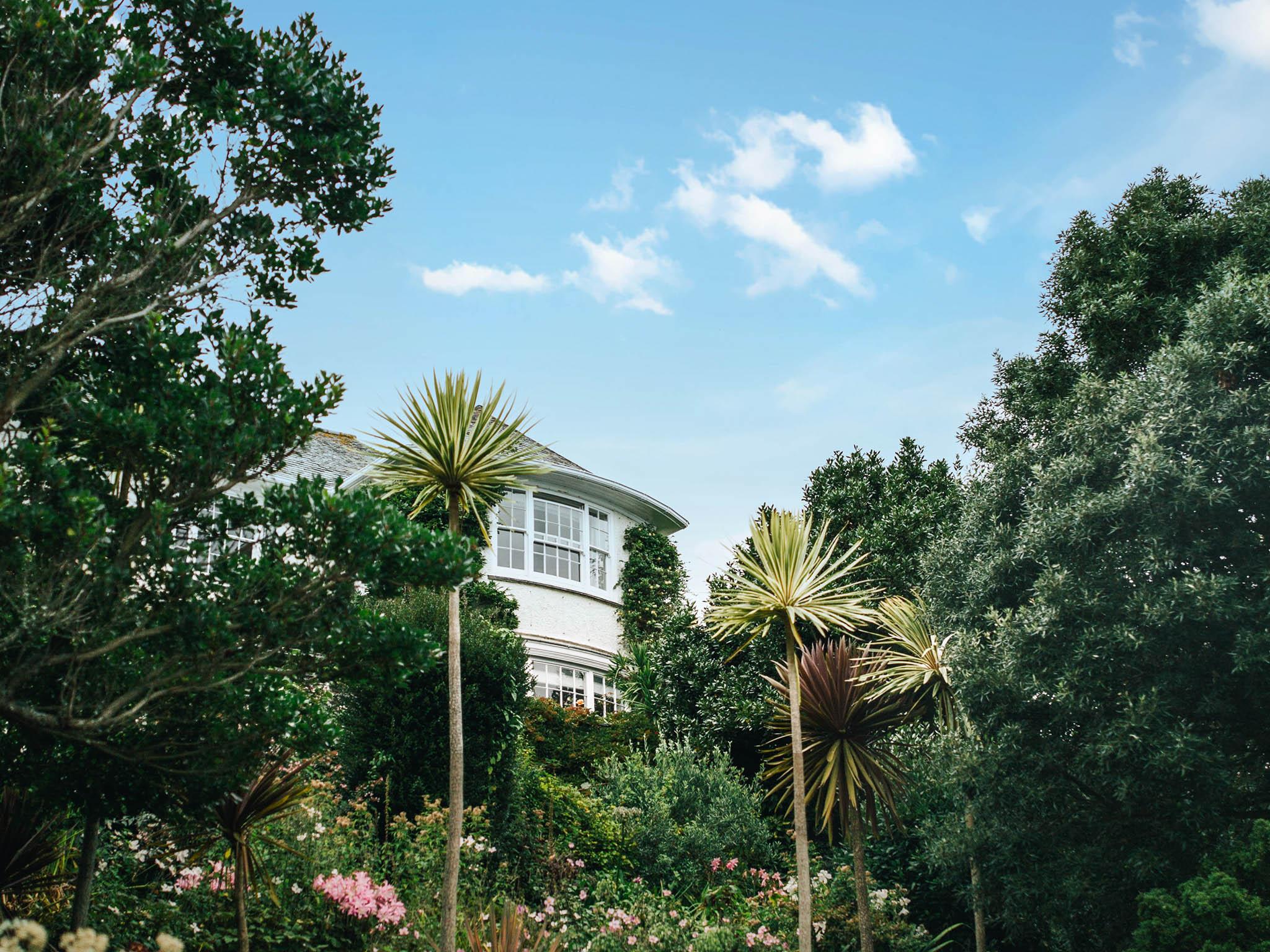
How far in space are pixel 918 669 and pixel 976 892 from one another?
289 centimetres

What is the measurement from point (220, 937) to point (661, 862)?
261 inches

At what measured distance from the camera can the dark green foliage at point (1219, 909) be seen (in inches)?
392

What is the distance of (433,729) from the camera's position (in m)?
13.3

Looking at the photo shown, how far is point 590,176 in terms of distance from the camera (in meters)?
11.5

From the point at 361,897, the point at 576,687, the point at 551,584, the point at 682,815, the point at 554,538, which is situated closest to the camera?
the point at 361,897

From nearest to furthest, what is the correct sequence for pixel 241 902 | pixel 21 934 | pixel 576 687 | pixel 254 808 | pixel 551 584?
pixel 21 934
pixel 254 808
pixel 241 902
pixel 576 687
pixel 551 584

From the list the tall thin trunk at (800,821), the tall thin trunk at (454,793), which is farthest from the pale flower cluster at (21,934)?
the tall thin trunk at (800,821)

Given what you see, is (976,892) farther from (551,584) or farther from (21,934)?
(21,934)

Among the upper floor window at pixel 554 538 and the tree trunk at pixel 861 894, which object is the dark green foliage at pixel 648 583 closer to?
the upper floor window at pixel 554 538

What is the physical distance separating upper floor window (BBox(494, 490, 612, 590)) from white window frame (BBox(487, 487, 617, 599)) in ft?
0.05

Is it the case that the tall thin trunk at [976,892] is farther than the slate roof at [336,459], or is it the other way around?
the slate roof at [336,459]

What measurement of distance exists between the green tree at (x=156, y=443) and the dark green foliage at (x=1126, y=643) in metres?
7.63

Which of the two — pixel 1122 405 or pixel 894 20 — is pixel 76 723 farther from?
pixel 1122 405

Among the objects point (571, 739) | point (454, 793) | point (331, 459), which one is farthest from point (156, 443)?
point (331, 459)
